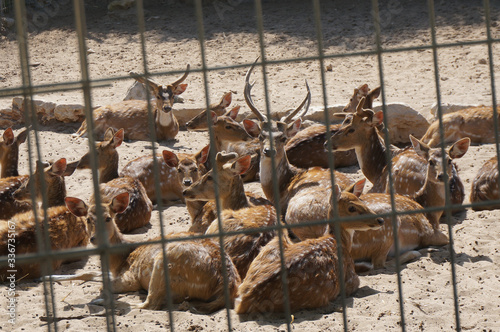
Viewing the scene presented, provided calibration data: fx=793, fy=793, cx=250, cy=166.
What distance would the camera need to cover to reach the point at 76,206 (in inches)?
223

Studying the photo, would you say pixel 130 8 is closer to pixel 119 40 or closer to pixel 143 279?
pixel 119 40

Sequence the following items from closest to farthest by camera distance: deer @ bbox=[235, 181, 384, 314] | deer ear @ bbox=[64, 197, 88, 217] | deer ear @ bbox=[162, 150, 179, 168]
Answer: deer @ bbox=[235, 181, 384, 314] → deer ear @ bbox=[64, 197, 88, 217] → deer ear @ bbox=[162, 150, 179, 168]

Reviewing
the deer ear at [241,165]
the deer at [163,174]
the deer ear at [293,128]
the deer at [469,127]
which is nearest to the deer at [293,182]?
the deer ear at [293,128]

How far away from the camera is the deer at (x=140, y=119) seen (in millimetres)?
10484

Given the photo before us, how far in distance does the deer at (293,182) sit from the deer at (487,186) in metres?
1.13

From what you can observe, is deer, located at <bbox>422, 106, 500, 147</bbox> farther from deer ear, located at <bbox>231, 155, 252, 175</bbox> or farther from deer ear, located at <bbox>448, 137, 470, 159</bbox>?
deer ear, located at <bbox>231, 155, 252, 175</bbox>

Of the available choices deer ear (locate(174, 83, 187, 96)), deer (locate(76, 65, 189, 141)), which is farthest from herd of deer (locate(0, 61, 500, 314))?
deer ear (locate(174, 83, 187, 96))

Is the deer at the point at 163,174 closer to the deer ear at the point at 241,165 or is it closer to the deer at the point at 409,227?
the deer ear at the point at 241,165

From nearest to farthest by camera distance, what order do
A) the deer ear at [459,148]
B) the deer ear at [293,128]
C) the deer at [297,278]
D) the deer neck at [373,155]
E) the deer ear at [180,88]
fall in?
the deer at [297,278] < the deer ear at [459,148] < the deer neck at [373,155] < the deer ear at [293,128] < the deer ear at [180,88]

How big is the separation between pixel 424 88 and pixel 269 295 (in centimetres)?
755

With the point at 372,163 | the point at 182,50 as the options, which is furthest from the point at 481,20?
the point at 372,163

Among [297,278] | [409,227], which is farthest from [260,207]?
[297,278]

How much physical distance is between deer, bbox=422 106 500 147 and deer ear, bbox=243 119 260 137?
197 cm

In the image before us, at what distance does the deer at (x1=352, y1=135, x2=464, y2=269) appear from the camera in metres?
6.00
